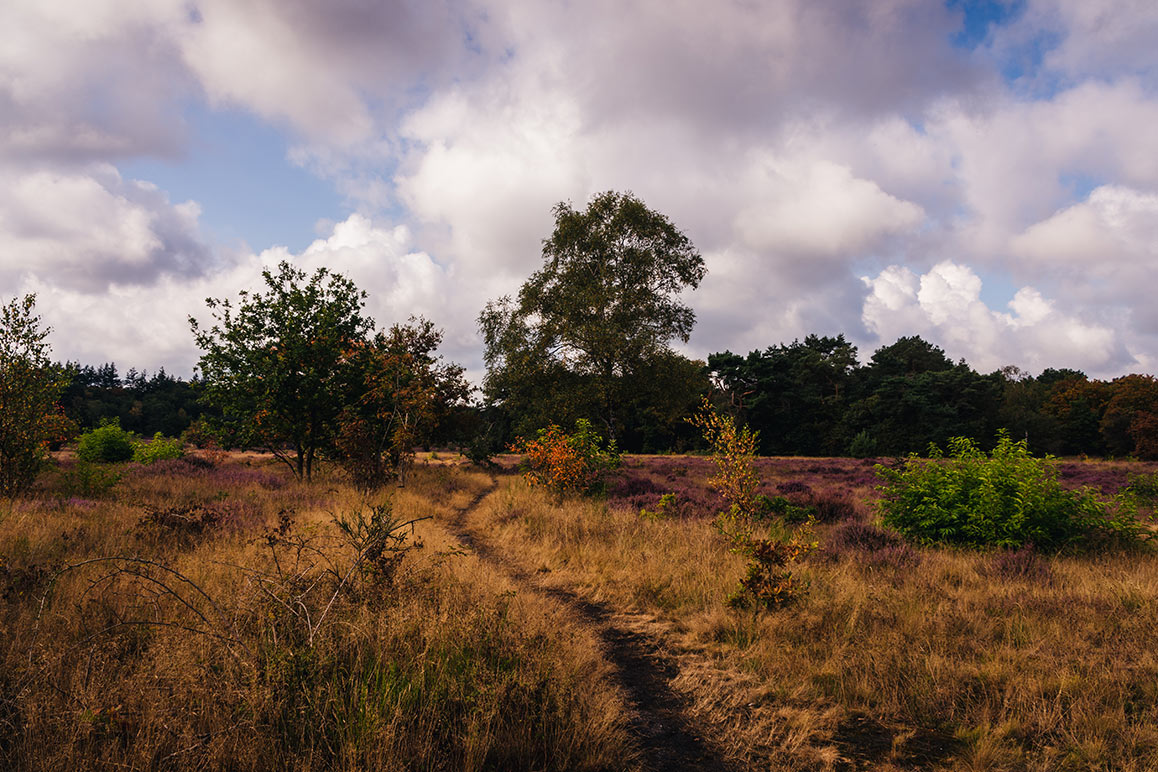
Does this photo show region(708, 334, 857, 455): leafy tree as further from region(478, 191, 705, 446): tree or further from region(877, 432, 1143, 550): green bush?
region(877, 432, 1143, 550): green bush

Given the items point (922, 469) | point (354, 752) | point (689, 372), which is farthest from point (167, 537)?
point (689, 372)

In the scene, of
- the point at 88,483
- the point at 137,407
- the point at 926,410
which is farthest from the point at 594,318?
the point at 137,407

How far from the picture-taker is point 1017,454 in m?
9.98

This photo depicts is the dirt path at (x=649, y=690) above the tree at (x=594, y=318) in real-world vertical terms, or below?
below

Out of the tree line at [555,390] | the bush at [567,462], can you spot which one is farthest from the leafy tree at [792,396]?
the bush at [567,462]

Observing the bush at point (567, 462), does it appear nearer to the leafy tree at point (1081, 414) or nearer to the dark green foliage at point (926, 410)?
the dark green foliage at point (926, 410)

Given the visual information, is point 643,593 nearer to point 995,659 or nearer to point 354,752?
point 995,659

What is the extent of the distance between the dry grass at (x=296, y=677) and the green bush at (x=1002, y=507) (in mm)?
7750

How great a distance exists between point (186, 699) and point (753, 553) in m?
6.04

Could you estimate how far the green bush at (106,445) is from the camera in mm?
21016

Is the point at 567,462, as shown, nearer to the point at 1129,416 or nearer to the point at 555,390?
the point at 555,390

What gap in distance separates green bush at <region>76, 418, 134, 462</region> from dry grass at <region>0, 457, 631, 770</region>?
18.6 metres

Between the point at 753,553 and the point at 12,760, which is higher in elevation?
the point at 753,553

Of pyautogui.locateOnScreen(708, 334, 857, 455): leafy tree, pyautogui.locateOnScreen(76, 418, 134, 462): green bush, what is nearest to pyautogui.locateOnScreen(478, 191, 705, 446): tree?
pyautogui.locateOnScreen(76, 418, 134, 462): green bush
